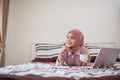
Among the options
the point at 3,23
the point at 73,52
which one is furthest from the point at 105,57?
A: the point at 3,23

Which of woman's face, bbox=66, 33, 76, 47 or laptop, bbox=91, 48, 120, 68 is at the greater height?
woman's face, bbox=66, 33, 76, 47

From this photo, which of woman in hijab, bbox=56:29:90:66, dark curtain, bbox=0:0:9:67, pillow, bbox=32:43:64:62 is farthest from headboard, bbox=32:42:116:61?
woman in hijab, bbox=56:29:90:66

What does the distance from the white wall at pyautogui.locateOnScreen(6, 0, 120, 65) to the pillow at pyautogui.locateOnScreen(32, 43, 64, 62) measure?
216 mm

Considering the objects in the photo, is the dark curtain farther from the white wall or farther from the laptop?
the laptop

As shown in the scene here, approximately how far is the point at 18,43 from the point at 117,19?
6.34ft

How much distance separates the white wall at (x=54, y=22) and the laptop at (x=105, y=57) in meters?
1.51

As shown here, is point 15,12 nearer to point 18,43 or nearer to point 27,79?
point 18,43

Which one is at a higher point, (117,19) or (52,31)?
(117,19)

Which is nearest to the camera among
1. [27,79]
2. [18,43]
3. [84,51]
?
[27,79]

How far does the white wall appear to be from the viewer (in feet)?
11.8

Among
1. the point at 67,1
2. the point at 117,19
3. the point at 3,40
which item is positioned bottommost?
the point at 3,40

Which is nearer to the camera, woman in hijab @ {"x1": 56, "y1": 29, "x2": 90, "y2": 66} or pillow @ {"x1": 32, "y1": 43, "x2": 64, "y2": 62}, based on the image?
woman in hijab @ {"x1": 56, "y1": 29, "x2": 90, "y2": 66}

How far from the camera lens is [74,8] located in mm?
3639

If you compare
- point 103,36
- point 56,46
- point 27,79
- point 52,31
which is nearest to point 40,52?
point 56,46
